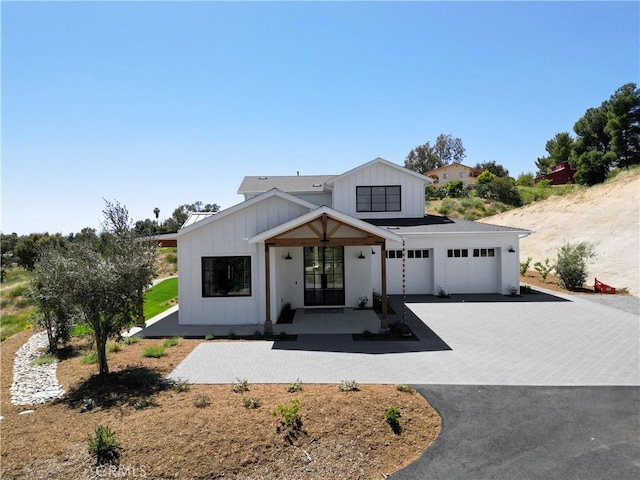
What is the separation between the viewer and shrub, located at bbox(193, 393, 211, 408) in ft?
22.2

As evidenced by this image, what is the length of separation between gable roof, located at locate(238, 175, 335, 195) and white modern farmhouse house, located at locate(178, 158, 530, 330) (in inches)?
2.8

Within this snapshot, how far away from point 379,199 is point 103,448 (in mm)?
17473

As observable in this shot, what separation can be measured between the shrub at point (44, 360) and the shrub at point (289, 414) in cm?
692

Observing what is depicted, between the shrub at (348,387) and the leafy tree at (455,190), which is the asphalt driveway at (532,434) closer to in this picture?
the shrub at (348,387)

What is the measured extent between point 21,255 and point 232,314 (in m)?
36.9

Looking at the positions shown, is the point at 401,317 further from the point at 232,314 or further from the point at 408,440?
the point at 408,440

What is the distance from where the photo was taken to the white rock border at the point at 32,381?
7.45m

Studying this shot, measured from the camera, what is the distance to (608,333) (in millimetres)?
11945

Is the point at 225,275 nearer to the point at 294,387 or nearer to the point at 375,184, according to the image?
the point at 294,387

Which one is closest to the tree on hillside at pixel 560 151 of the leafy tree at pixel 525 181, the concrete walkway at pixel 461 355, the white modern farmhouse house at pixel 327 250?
the leafy tree at pixel 525 181

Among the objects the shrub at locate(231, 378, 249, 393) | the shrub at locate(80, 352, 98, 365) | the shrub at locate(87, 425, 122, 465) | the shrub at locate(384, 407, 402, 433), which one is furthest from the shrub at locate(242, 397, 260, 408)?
the shrub at locate(80, 352, 98, 365)

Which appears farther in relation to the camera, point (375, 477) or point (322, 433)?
point (322, 433)

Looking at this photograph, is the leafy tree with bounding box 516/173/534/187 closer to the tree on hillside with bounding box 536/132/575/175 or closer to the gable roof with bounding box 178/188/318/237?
the tree on hillside with bounding box 536/132/575/175

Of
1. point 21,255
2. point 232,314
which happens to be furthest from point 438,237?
point 21,255
